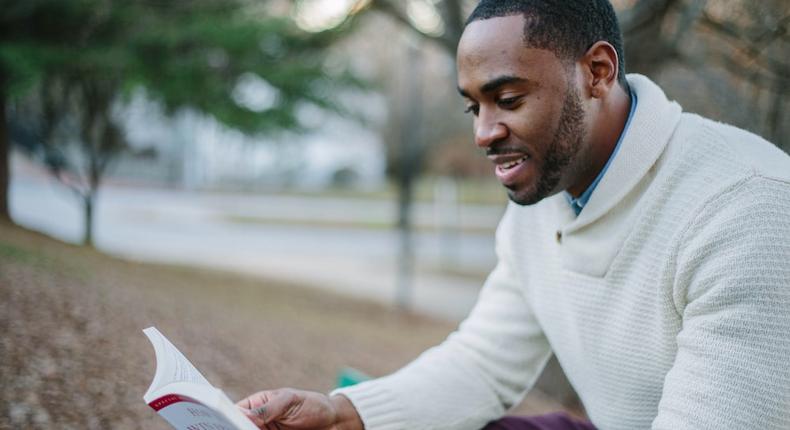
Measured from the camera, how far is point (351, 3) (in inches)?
253

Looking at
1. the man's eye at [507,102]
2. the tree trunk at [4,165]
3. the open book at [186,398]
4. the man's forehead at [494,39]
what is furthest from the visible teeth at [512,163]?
the tree trunk at [4,165]

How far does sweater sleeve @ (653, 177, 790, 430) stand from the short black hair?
50cm

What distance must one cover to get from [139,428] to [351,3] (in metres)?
4.51

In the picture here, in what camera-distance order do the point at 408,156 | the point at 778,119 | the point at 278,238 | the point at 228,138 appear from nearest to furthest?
the point at 778,119
the point at 228,138
the point at 408,156
the point at 278,238

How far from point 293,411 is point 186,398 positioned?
17.6 inches

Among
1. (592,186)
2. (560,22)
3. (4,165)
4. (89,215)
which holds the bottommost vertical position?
(89,215)

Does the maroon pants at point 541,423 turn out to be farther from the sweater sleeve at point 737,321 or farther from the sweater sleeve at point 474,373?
the sweater sleeve at point 737,321

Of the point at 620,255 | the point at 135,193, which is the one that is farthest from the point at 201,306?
the point at 135,193

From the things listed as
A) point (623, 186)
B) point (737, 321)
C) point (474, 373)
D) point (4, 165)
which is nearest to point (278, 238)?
point (4, 165)

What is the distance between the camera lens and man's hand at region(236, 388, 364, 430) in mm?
1840

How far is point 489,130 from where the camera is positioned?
1855mm

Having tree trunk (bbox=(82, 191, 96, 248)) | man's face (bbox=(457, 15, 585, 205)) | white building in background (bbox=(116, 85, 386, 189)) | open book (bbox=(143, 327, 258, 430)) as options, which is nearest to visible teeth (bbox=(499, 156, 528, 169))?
man's face (bbox=(457, 15, 585, 205))

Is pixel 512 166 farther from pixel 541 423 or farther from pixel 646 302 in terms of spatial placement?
pixel 541 423

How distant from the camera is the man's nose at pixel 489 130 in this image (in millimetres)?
1847
